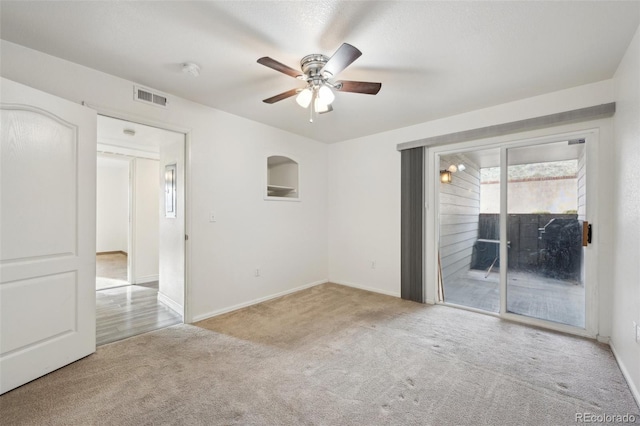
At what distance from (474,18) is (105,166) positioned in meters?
9.73

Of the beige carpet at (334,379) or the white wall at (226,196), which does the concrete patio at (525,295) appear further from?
the white wall at (226,196)

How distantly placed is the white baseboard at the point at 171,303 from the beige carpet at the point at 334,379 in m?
0.47

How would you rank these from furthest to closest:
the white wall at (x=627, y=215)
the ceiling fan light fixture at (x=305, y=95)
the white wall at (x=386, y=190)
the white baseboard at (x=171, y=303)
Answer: the white baseboard at (x=171, y=303) → the white wall at (x=386, y=190) → the ceiling fan light fixture at (x=305, y=95) → the white wall at (x=627, y=215)

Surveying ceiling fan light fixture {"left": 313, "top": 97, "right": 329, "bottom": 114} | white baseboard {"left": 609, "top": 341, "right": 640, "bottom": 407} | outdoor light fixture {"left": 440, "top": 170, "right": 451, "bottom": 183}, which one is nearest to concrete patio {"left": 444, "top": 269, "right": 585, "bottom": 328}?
white baseboard {"left": 609, "top": 341, "right": 640, "bottom": 407}

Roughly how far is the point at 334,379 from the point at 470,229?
2.71 meters

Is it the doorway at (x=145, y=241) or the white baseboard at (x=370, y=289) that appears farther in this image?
the white baseboard at (x=370, y=289)

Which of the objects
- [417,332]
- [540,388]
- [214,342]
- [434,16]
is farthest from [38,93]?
[540,388]

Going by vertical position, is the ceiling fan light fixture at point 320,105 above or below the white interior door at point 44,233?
above

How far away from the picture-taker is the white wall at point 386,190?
2.69 m

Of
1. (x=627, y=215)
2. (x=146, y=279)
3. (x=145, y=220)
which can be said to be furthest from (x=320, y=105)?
(x=146, y=279)

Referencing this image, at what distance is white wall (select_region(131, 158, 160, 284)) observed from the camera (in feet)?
16.2

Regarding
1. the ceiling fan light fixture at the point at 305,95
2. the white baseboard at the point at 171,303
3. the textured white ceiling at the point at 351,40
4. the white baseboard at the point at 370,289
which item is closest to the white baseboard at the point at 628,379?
the white baseboard at the point at 370,289

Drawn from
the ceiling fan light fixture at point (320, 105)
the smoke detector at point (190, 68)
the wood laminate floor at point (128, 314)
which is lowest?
the wood laminate floor at point (128, 314)

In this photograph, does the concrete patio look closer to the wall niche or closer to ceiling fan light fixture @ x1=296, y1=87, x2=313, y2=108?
the wall niche
